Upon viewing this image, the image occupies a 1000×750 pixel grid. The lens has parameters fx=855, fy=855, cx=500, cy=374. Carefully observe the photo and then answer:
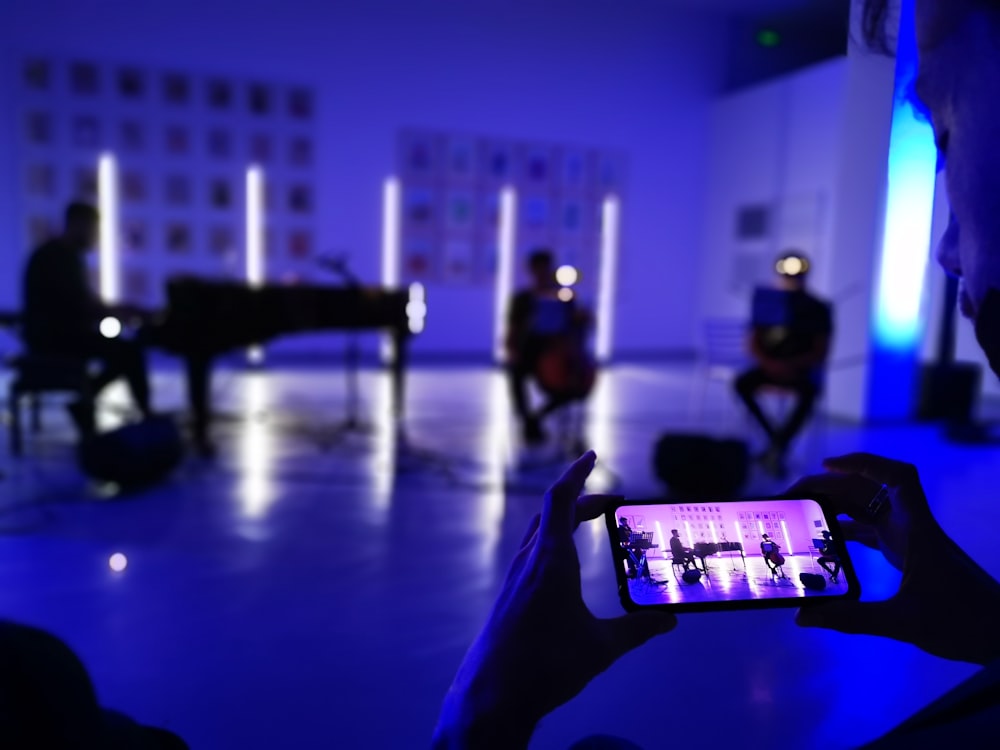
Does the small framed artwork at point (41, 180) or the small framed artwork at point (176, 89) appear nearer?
the small framed artwork at point (41, 180)

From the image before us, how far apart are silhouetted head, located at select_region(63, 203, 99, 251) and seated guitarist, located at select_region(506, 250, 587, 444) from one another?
2084mm

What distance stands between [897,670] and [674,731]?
628mm

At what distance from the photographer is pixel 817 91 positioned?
755 cm

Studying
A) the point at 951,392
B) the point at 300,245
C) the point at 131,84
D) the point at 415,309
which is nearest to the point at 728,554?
the point at 415,309

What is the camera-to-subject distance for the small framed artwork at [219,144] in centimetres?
761

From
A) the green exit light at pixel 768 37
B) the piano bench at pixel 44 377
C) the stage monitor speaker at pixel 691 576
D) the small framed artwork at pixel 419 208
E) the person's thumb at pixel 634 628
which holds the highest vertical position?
the green exit light at pixel 768 37

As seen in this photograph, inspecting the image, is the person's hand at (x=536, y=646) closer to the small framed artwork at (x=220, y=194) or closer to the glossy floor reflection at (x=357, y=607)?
the glossy floor reflection at (x=357, y=607)

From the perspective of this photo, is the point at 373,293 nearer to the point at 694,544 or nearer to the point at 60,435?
the point at 60,435

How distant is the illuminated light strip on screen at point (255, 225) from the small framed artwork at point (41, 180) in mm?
1592

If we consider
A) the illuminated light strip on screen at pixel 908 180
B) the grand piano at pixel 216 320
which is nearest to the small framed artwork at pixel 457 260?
the grand piano at pixel 216 320

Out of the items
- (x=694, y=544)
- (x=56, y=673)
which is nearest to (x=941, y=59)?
(x=694, y=544)

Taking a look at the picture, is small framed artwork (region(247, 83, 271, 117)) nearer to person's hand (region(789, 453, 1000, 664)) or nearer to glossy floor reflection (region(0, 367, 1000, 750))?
glossy floor reflection (region(0, 367, 1000, 750))

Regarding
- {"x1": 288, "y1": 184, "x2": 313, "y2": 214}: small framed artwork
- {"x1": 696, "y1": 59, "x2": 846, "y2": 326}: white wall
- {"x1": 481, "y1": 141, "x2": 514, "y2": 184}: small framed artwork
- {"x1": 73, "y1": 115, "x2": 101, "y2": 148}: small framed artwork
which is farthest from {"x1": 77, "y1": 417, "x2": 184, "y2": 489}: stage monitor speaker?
{"x1": 481, "y1": 141, "x2": 514, "y2": 184}: small framed artwork

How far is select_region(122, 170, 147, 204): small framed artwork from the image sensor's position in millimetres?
7438
